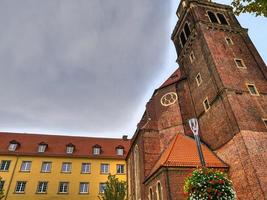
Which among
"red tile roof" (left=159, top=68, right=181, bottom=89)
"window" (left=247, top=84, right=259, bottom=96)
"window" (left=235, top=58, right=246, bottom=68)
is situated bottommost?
"window" (left=247, top=84, right=259, bottom=96)

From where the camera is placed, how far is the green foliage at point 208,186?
8.88m

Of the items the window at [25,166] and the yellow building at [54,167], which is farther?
the window at [25,166]

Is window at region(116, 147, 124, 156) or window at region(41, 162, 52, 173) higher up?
window at region(116, 147, 124, 156)

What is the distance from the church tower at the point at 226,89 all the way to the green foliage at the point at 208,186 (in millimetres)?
6936

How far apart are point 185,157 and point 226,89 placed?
6.71 metres

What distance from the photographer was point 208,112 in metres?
21.7

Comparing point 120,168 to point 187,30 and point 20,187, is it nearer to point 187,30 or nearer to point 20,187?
point 20,187

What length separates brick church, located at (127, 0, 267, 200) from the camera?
16547mm

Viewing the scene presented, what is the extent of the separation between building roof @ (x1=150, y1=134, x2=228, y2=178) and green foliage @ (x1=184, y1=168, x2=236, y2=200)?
26.1 feet

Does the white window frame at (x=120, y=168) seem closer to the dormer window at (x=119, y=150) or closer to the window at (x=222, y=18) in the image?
the dormer window at (x=119, y=150)

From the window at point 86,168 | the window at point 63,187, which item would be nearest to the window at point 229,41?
the window at point 86,168

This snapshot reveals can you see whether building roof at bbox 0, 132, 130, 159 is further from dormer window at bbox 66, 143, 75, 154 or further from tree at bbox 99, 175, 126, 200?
tree at bbox 99, 175, 126, 200

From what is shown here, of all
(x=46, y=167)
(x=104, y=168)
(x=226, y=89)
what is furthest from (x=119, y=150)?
(x=226, y=89)

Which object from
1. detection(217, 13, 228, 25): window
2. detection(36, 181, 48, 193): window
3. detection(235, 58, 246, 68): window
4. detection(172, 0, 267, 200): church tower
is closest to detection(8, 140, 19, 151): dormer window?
detection(36, 181, 48, 193): window
